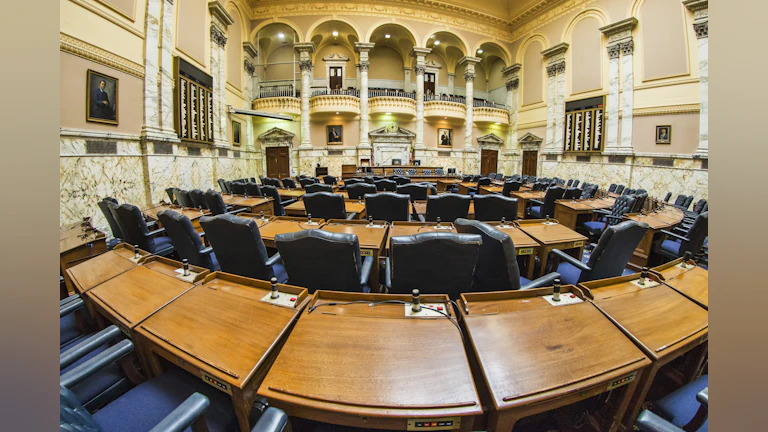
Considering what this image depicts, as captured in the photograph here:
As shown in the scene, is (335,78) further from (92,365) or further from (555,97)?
(92,365)

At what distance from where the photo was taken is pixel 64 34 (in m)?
5.07

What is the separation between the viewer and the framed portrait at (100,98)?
18.1 feet

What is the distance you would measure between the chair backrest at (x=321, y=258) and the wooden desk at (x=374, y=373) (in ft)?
1.62

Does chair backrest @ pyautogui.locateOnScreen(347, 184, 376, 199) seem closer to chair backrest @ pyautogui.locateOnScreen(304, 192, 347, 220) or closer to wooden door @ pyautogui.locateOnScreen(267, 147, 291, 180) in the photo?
chair backrest @ pyautogui.locateOnScreen(304, 192, 347, 220)

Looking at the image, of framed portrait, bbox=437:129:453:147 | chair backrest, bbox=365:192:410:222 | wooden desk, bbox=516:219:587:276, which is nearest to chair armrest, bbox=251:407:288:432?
wooden desk, bbox=516:219:587:276

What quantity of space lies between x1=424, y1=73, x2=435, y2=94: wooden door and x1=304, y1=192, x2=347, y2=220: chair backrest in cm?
1541

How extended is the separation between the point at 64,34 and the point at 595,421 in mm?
8642

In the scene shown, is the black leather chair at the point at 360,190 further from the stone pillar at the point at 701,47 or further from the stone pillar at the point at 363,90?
the stone pillar at the point at 701,47

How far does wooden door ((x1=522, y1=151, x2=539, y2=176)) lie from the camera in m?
15.1

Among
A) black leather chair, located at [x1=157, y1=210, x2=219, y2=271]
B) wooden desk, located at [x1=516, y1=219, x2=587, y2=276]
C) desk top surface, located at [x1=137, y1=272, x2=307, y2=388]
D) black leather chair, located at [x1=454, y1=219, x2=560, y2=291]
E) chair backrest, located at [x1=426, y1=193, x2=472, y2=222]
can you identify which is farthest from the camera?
chair backrest, located at [x1=426, y1=193, x2=472, y2=222]

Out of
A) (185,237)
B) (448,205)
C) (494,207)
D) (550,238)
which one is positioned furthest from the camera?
(494,207)

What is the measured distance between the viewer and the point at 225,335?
4.01 ft

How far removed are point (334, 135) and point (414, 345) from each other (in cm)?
1487

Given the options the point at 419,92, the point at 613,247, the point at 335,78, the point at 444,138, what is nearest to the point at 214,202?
the point at 613,247
